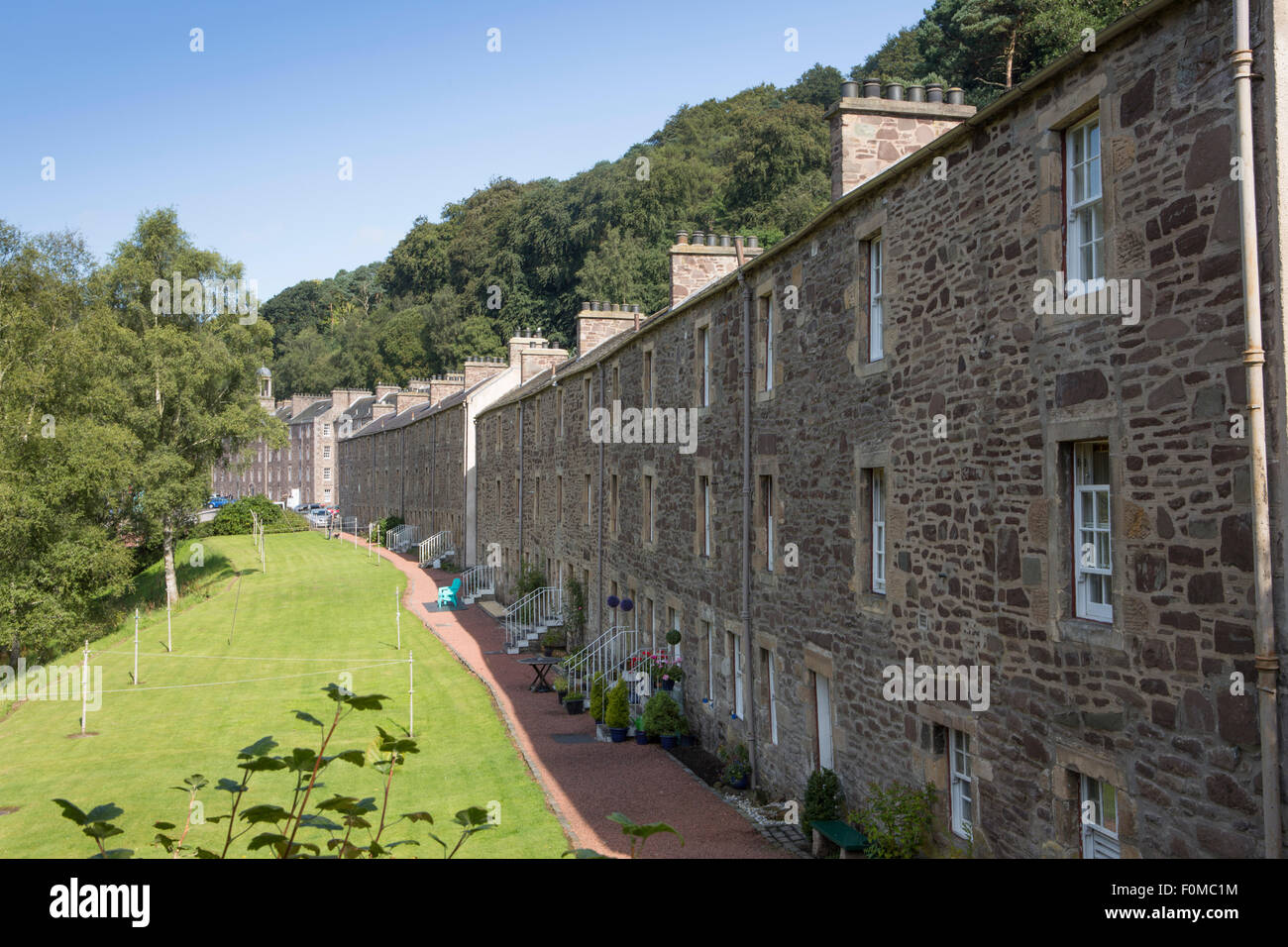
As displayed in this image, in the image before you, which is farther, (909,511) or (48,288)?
(48,288)

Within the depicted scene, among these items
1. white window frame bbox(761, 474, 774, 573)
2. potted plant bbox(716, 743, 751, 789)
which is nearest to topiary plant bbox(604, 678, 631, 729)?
potted plant bbox(716, 743, 751, 789)

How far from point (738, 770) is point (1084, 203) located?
1047cm

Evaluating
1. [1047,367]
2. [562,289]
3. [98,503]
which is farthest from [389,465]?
[1047,367]

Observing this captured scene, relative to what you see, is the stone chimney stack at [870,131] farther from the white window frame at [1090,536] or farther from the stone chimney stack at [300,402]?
the stone chimney stack at [300,402]

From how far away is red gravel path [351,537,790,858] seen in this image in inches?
509

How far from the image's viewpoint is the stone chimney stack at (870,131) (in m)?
13.0

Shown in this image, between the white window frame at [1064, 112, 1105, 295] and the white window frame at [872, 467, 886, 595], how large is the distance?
13.3 feet

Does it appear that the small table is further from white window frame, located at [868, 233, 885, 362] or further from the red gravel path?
white window frame, located at [868, 233, 885, 362]

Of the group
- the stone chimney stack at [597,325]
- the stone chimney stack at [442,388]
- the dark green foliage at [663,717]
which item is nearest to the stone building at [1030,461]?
the dark green foliage at [663,717]

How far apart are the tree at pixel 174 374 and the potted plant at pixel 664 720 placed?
2899 cm

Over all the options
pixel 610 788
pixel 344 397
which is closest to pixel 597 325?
pixel 610 788
